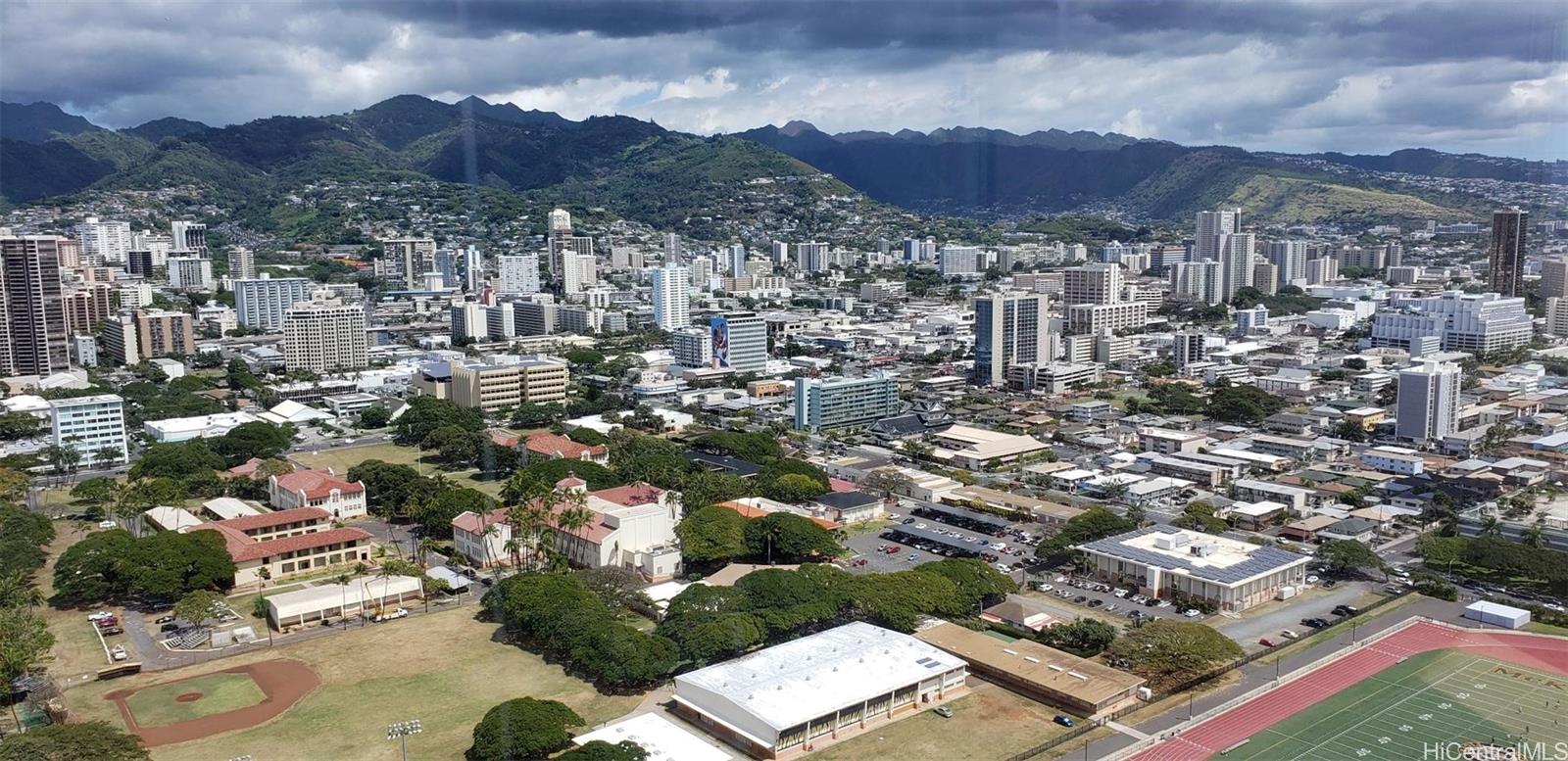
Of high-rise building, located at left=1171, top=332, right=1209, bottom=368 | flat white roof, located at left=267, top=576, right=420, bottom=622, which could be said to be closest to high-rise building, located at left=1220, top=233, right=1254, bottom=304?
high-rise building, located at left=1171, top=332, right=1209, bottom=368

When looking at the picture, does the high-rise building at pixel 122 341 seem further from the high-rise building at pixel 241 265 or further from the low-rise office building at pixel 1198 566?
the low-rise office building at pixel 1198 566

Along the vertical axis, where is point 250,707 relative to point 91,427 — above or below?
below

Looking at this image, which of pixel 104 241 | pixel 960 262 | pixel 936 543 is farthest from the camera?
pixel 960 262

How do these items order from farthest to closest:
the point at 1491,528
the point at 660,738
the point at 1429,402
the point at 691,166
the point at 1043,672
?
the point at 691,166, the point at 1429,402, the point at 1491,528, the point at 1043,672, the point at 660,738

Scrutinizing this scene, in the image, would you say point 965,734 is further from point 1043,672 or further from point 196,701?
point 196,701

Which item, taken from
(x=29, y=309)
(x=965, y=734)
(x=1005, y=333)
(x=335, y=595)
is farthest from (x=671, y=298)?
(x=965, y=734)
